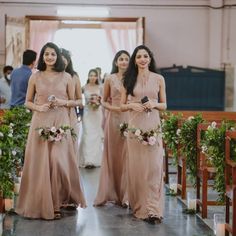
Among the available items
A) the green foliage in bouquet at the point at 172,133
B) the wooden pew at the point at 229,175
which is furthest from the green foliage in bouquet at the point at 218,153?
the green foliage in bouquet at the point at 172,133

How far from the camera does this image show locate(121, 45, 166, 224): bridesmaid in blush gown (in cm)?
548

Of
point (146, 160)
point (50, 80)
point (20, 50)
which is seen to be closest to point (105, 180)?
point (146, 160)

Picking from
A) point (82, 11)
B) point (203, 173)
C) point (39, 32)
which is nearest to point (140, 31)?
point (82, 11)

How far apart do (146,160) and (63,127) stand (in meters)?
0.85

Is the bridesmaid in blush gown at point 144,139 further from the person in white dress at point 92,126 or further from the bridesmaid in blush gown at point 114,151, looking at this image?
the person in white dress at point 92,126

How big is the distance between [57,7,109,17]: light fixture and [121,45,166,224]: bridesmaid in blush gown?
7.54 metres

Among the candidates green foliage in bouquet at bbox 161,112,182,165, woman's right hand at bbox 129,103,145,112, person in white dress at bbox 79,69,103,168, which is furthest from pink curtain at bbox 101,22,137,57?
woman's right hand at bbox 129,103,145,112

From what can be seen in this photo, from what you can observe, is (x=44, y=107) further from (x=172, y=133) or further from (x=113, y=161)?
(x=172, y=133)

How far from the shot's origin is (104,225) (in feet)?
17.8

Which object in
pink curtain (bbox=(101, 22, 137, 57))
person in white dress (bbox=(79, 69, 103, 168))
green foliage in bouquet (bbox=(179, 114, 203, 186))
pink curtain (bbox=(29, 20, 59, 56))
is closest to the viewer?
green foliage in bouquet (bbox=(179, 114, 203, 186))

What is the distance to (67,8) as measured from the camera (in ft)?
43.3

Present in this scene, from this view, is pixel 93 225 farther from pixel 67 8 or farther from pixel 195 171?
pixel 67 8

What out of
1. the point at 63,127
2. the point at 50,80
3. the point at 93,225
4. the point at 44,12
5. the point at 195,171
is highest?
the point at 44,12

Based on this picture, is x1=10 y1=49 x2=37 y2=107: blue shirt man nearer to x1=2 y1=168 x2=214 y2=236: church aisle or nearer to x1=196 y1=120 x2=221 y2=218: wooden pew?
x1=2 y1=168 x2=214 y2=236: church aisle
